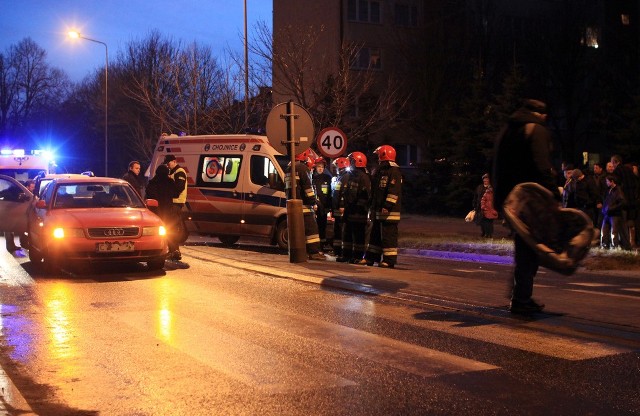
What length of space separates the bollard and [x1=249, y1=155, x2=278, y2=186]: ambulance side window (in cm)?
415

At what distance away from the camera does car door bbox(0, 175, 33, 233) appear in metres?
17.5

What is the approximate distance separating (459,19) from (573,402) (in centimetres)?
3878

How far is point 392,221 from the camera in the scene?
12.5m

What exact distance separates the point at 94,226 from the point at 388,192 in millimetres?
4379

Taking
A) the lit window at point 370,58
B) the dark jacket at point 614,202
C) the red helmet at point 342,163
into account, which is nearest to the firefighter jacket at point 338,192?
the red helmet at point 342,163

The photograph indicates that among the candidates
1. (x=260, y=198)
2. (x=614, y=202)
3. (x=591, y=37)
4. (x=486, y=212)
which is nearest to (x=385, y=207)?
(x=260, y=198)

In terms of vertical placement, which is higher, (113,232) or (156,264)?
(113,232)

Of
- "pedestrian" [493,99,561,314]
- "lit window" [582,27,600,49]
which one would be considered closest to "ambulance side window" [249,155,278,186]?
"pedestrian" [493,99,561,314]

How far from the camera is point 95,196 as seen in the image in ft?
44.9

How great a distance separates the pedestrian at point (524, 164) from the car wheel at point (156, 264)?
6257 millimetres

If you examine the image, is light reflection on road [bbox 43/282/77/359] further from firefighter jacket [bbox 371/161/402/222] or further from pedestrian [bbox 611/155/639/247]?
pedestrian [bbox 611/155/639/247]

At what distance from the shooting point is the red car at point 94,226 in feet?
39.9

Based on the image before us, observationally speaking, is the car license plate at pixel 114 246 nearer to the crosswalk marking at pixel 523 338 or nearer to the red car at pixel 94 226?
the red car at pixel 94 226

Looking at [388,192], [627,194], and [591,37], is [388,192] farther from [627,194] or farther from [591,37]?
[591,37]
